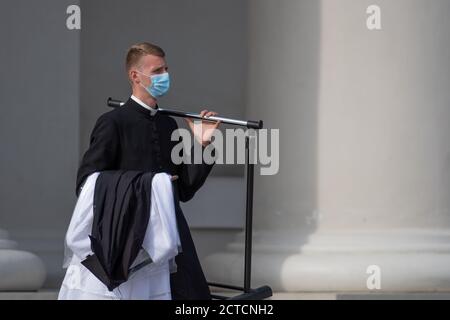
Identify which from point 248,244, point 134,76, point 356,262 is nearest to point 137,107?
point 134,76

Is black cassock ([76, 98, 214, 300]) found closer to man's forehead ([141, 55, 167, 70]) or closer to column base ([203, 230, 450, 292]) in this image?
man's forehead ([141, 55, 167, 70])

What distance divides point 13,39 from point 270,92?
5.63 feet

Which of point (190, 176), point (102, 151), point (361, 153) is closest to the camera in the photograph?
point (102, 151)

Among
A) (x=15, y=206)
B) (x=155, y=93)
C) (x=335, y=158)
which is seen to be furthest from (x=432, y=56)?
(x=15, y=206)

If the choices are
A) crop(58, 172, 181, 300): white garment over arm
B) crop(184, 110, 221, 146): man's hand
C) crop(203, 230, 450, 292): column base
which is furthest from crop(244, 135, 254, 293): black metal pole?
crop(203, 230, 450, 292): column base

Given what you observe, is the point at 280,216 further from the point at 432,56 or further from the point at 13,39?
the point at 13,39

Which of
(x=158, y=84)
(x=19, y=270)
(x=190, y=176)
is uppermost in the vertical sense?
(x=158, y=84)

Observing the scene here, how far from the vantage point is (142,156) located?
561cm

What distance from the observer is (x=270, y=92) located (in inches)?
291

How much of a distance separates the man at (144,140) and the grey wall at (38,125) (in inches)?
83.8

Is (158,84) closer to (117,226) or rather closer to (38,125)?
(117,226)

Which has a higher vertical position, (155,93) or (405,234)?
(155,93)

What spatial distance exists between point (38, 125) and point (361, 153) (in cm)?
214
